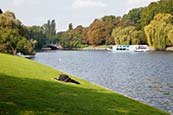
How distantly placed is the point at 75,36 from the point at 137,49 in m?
74.8

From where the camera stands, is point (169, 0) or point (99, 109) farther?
point (169, 0)

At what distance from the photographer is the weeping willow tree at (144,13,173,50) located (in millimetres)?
103062

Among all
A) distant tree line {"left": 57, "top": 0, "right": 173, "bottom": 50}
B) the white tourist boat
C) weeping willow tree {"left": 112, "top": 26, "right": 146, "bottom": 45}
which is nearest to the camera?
distant tree line {"left": 57, "top": 0, "right": 173, "bottom": 50}

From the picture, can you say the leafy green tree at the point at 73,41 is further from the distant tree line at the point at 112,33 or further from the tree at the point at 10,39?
the tree at the point at 10,39

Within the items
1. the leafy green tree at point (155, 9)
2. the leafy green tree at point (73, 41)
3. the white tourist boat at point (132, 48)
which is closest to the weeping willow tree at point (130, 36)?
the white tourist boat at point (132, 48)

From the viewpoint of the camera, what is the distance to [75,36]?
19375cm

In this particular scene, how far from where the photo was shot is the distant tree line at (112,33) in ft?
237

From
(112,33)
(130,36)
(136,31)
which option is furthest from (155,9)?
(112,33)

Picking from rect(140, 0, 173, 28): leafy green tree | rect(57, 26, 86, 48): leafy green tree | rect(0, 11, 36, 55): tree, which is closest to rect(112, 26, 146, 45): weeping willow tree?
rect(140, 0, 173, 28): leafy green tree

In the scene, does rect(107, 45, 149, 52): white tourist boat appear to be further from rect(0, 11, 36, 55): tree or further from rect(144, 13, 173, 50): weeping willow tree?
rect(0, 11, 36, 55): tree

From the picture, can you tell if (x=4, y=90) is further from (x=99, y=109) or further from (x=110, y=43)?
(x=110, y=43)

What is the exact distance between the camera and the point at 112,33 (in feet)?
493

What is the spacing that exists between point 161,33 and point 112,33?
159ft

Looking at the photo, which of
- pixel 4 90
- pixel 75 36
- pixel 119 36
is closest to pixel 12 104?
pixel 4 90
